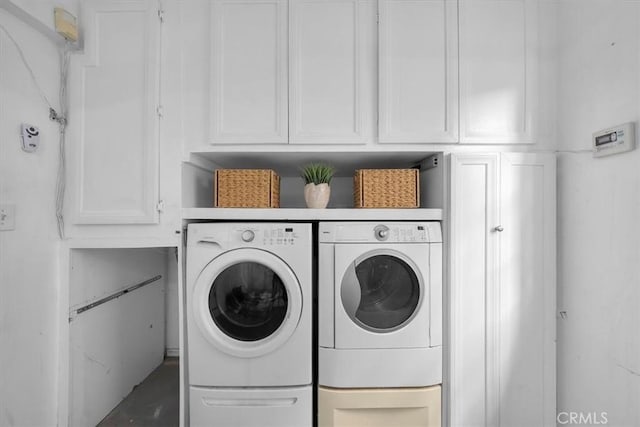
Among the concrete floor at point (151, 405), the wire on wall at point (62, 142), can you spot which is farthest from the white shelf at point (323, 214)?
the concrete floor at point (151, 405)

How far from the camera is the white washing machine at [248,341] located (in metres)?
1.52

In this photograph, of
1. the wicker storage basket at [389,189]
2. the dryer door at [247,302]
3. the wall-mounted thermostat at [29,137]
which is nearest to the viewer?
the wall-mounted thermostat at [29,137]

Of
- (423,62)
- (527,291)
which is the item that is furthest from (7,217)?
(527,291)

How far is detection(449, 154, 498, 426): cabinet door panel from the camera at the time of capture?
60.2 inches

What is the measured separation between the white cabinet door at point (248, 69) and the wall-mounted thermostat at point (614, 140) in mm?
1416

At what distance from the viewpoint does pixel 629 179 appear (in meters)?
1.28

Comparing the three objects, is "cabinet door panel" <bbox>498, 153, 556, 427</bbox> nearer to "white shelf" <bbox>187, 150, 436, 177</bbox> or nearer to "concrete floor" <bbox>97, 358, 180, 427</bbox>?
"white shelf" <bbox>187, 150, 436, 177</bbox>

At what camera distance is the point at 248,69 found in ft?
5.18

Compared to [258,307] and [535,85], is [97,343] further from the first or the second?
[535,85]

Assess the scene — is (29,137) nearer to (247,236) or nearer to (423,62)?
(247,236)

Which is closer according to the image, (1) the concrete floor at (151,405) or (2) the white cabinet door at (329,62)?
(2) the white cabinet door at (329,62)

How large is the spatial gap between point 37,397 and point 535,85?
2.83 meters

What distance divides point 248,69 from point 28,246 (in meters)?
1.30

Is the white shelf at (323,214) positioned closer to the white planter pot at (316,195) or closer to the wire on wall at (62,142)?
the white planter pot at (316,195)
